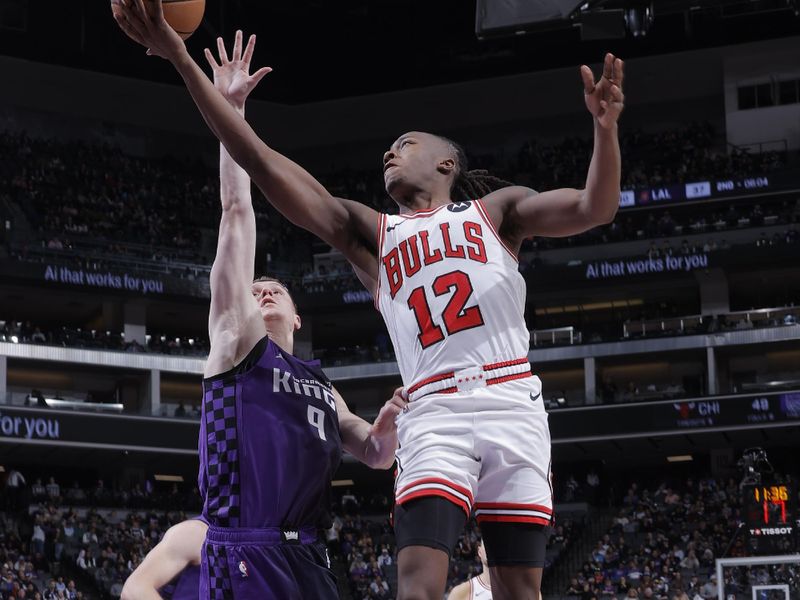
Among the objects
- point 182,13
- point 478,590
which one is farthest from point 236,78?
point 478,590

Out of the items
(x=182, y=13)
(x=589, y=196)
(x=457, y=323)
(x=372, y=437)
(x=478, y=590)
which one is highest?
(x=182, y=13)

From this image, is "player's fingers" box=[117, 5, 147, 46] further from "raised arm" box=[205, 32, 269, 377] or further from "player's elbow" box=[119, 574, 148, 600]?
"player's elbow" box=[119, 574, 148, 600]

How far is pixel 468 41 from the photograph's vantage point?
43844 millimetres

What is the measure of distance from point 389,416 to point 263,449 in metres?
0.58

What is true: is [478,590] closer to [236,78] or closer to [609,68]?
[236,78]

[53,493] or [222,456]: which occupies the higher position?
[53,493]

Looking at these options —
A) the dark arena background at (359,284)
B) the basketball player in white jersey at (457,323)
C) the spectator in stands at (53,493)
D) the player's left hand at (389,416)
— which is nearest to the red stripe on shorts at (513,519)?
the basketball player in white jersey at (457,323)

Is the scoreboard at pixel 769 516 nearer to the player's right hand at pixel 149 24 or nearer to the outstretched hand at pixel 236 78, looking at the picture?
the outstretched hand at pixel 236 78

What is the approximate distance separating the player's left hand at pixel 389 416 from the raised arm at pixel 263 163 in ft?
1.82

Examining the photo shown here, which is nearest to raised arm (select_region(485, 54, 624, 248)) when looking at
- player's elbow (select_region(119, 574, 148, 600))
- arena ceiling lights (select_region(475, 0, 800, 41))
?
player's elbow (select_region(119, 574, 148, 600))

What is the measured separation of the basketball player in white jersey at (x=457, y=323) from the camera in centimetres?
448

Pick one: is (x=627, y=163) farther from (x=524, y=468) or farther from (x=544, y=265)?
(x=524, y=468)

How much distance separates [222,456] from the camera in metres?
5.22

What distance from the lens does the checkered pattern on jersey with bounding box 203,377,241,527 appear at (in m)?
5.20
